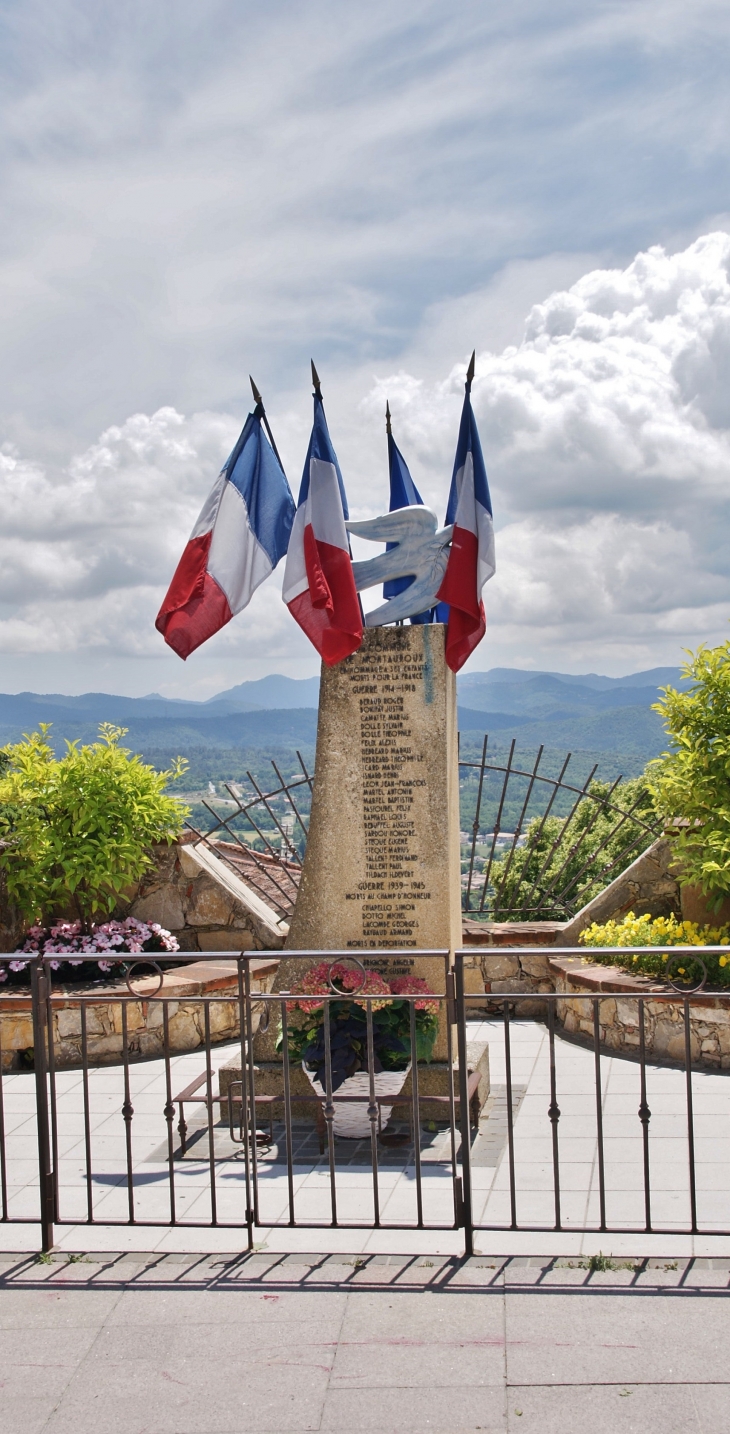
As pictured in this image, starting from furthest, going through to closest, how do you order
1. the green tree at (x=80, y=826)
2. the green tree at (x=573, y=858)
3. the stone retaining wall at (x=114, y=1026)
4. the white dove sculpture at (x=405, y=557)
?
the green tree at (x=573, y=858) < the green tree at (x=80, y=826) < the stone retaining wall at (x=114, y=1026) < the white dove sculpture at (x=405, y=557)

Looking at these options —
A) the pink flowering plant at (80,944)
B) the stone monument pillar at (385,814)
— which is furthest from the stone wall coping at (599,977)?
the pink flowering plant at (80,944)

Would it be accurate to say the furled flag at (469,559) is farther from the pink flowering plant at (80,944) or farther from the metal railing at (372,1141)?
the pink flowering plant at (80,944)

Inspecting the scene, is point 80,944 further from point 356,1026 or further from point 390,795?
point 356,1026

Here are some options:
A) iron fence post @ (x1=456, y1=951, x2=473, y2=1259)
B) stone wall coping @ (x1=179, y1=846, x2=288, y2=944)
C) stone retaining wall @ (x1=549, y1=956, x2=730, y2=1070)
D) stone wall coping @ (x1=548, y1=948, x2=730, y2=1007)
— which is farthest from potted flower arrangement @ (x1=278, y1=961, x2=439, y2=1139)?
stone wall coping @ (x1=179, y1=846, x2=288, y2=944)

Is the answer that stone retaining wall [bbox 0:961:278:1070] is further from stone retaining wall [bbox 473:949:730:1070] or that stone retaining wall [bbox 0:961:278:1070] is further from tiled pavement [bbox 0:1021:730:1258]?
stone retaining wall [bbox 473:949:730:1070]

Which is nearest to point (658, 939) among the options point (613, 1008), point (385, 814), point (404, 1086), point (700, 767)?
point (613, 1008)

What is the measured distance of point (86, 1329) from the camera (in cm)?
370

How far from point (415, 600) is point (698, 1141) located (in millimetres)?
3307

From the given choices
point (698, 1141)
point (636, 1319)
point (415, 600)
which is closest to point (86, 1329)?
point (636, 1319)

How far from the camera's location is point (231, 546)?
6910 mm

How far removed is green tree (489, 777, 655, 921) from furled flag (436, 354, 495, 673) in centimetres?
140

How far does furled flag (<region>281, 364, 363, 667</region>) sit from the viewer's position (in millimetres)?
6453

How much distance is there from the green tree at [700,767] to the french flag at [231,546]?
9.58 feet

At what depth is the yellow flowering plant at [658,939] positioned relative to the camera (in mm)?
7387
